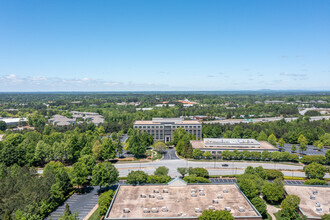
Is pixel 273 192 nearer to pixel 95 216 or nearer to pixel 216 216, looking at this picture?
pixel 216 216

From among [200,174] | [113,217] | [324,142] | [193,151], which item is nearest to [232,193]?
[200,174]

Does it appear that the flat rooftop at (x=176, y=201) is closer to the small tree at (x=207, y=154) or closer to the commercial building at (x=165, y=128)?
the small tree at (x=207, y=154)

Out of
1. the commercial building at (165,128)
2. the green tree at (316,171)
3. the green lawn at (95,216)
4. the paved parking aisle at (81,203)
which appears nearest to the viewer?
the green lawn at (95,216)

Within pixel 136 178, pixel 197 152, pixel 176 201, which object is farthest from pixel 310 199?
pixel 197 152

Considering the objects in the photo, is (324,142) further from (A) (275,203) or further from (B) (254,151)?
(A) (275,203)

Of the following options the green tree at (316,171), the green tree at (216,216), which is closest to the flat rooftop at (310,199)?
the green tree at (316,171)

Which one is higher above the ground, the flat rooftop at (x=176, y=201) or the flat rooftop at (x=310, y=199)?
the flat rooftop at (x=176, y=201)
